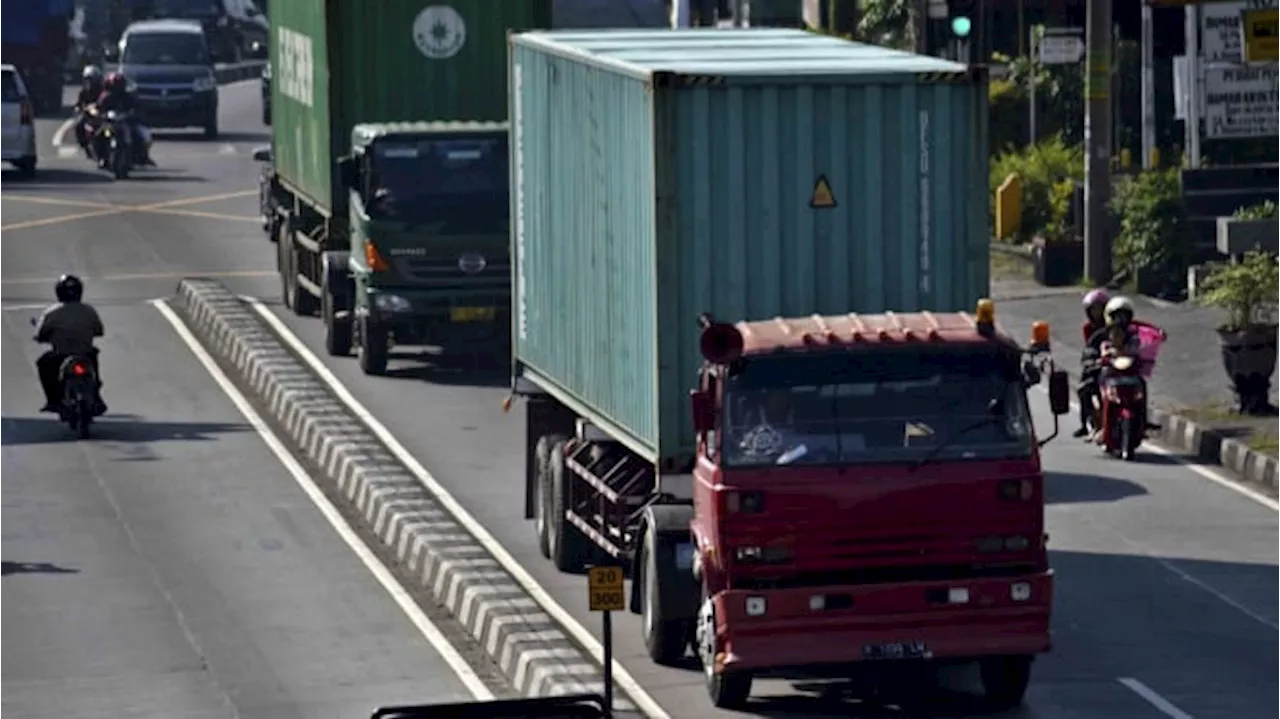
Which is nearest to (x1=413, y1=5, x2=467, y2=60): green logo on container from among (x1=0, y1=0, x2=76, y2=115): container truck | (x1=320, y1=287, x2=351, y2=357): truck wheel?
(x1=320, y1=287, x2=351, y2=357): truck wheel

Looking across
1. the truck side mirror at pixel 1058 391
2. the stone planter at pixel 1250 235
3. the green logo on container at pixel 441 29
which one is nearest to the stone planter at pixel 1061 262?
the stone planter at pixel 1250 235

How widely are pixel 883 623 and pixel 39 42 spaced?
49.6 metres

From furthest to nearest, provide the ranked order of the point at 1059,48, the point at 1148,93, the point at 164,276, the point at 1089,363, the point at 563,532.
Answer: the point at 164,276 → the point at 1148,93 → the point at 1059,48 → the point at 1089,363 → the point at 563,532

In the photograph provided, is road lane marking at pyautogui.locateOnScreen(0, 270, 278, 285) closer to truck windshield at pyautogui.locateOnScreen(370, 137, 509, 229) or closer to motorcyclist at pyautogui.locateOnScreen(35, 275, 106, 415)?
truck windshield at pyautogui.locateOnScreen(370, 137, 509, 229)

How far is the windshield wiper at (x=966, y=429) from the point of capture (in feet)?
55.1

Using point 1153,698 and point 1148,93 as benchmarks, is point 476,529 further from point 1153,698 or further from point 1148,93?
point 1148,93

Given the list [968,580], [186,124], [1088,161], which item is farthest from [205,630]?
[186,124]

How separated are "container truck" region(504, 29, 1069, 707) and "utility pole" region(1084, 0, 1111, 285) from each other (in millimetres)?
12285

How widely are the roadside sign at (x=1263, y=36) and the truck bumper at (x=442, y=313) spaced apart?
764 cm

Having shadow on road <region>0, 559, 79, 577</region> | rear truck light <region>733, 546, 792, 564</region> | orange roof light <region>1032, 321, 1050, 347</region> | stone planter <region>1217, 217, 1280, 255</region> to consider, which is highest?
orange roof light <region>1032, 321, 1050, 347</region>

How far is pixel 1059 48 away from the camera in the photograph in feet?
117

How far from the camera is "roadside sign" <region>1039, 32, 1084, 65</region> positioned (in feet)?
117

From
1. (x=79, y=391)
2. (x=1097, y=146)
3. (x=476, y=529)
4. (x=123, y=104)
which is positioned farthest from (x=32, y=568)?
(x=123, y=104)

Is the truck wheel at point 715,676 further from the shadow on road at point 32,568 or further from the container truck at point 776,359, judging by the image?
the shadow on road at point 32,568
